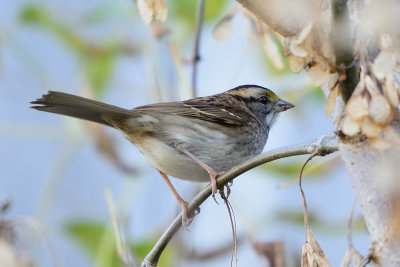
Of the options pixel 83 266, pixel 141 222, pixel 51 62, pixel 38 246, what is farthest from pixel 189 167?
pixel 51 62

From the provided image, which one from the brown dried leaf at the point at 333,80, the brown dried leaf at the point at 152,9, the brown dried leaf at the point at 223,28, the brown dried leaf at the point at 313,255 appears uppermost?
the brown dried leaf at the point at 223,28

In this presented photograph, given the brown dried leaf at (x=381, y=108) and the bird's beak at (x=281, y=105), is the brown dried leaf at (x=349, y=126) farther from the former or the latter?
the bird's beak at (x=281, y=105)

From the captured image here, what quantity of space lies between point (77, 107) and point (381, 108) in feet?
5.67

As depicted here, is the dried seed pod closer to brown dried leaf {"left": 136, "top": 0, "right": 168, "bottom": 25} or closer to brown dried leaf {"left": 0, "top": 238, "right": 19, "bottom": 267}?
brown dried leaf {"left": 136, "top": 0, "right": 168, "bottom": 25}

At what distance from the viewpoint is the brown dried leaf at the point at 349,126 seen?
128cm

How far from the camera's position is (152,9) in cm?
172

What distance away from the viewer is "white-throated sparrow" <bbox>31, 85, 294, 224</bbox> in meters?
3.03

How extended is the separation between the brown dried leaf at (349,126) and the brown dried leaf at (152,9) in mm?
652

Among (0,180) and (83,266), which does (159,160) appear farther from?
(0,180)

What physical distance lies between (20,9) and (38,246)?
1.92 metres

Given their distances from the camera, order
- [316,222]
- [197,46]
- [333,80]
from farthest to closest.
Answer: [316,222] → [197,46] → [333,80]

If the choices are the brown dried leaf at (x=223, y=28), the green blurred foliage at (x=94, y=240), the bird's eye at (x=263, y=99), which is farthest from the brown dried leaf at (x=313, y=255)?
the bird's eye at (x=263, y=99)

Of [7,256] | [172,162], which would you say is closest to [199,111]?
[172,162]

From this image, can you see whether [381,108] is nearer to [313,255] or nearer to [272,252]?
[313,255]
